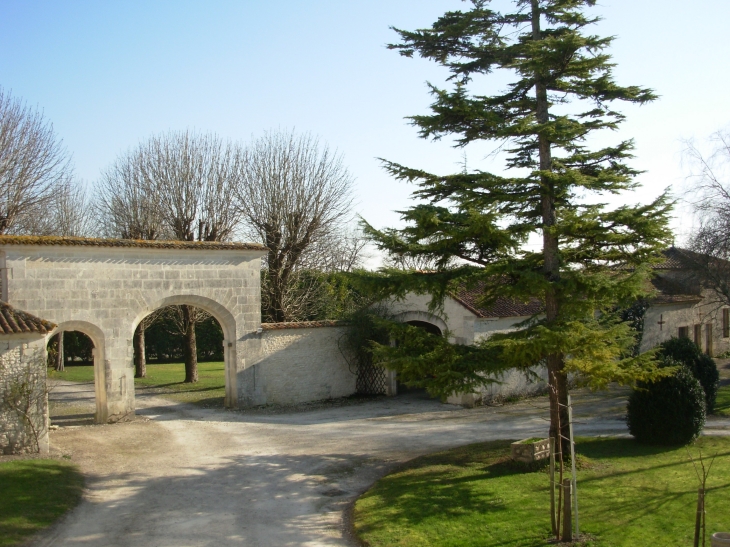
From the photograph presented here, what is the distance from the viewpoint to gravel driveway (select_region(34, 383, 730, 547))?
339 inches

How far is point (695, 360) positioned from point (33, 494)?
14656 millimetres

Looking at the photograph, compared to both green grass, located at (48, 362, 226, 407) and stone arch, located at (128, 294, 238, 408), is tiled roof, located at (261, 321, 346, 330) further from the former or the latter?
green grass, located at (48, 362, 226, 407)

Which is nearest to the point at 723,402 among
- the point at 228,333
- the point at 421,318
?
the point at 421,318

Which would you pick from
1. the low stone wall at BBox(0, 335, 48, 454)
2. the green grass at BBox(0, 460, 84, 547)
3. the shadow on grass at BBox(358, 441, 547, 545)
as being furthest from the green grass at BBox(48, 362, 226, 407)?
the shadow on grass at BBox(358, 441, 547, 545)

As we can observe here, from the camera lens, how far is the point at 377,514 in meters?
8.91

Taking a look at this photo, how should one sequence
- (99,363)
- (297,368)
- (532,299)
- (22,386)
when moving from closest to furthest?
(22,386) → (99,363) → (532,299) → (297,368)

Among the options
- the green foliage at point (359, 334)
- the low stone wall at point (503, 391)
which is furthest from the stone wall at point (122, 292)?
the low stone wall at point (503, 391)

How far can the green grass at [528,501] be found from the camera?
7.77 m

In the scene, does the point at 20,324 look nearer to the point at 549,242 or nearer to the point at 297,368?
the point at 297,368

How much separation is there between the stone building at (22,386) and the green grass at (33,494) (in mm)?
883

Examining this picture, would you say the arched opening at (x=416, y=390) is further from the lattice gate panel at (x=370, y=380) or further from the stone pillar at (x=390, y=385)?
the lattice gate panel at (x=370, y=380)

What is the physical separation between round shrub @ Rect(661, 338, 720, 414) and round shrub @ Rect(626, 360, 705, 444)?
2946mm

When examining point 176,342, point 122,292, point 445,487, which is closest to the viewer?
point 445,487

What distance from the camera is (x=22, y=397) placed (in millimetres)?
12109
